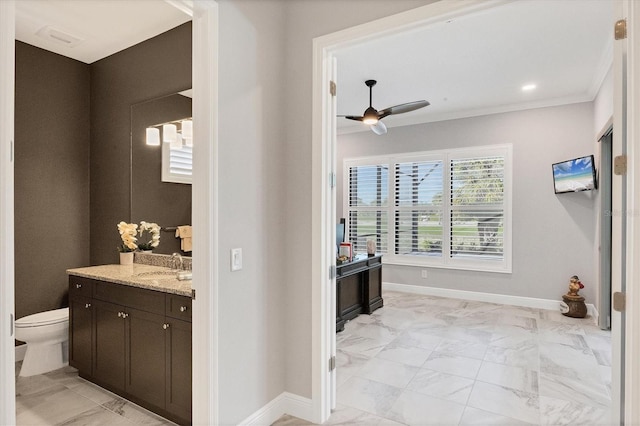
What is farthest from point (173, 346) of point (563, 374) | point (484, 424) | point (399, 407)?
point (563, 374)

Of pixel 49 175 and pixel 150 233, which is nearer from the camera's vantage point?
pixel 150 233

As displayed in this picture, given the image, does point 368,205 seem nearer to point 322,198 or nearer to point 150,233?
point 150,233

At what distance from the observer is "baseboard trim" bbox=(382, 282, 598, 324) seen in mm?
5116

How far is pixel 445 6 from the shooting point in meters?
1.90

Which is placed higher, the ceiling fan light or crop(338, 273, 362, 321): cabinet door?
A: the ceiling fan light

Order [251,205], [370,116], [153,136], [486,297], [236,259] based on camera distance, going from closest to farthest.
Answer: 1. [236,259]
2. [251,205]
3. [153,136]
4. [370,116]
5. [486,297]

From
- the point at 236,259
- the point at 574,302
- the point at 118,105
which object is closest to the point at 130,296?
the point at 236,259

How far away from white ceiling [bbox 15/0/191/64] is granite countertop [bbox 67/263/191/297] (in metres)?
2.10

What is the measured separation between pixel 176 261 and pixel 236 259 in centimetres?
130

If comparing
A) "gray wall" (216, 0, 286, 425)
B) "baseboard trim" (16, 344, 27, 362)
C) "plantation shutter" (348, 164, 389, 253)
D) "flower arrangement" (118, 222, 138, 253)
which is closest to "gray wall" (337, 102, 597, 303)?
"plantation shutter" (348, 164, 389, 253)

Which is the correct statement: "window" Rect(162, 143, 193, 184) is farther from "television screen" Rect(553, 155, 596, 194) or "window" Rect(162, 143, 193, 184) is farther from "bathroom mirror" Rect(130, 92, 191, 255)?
"television screen" Rect(553, 155, 596, 194)

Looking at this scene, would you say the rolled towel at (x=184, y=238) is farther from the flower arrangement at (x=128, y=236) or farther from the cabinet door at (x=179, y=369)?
the cabinet door at (x=179, y=369)

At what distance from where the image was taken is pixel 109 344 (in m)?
2.66

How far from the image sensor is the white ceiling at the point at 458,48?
2857 millimetres
